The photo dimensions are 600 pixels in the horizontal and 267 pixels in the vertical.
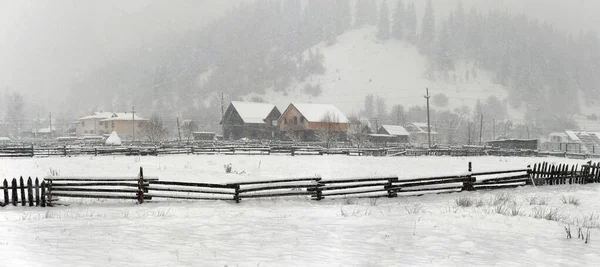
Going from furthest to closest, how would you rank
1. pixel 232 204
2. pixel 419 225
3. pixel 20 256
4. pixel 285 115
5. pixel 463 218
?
pixel 285 115 → pixel 232 204 → pixel 463 218 → pixel 419 225 → pixel 20 256

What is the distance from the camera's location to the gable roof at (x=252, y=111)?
86.4 m

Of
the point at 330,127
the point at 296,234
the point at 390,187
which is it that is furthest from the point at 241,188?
the point at 330,127

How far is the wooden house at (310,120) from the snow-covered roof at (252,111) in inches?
310

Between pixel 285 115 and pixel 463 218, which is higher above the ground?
pixel 285 115

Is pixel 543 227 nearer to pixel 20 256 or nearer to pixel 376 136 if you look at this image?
pixel 20 256

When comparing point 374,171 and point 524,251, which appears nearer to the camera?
point 524,251

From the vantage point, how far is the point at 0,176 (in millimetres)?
25828

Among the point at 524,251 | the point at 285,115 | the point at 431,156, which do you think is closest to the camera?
the point at 524,251

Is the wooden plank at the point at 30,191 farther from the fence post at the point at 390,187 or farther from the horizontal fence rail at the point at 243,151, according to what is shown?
the horizontal fence rail at the point at 243,151

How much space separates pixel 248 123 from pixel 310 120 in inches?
594

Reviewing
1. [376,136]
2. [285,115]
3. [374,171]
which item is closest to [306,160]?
[374,171]

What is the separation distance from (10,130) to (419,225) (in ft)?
483

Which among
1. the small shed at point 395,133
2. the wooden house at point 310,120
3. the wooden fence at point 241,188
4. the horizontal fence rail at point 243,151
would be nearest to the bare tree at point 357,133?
the wooden house at point 310,120

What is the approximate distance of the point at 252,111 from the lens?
3504 inches
